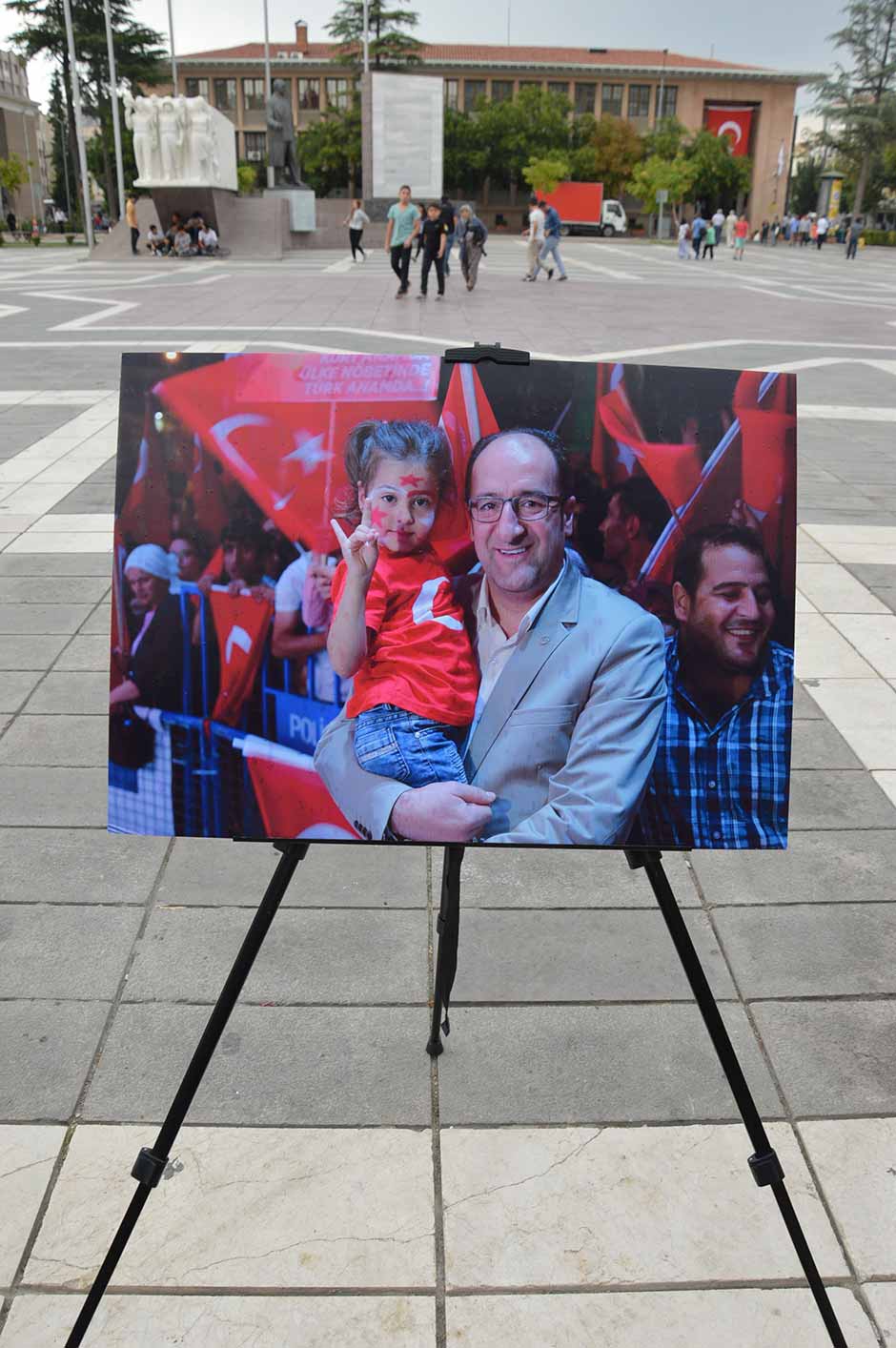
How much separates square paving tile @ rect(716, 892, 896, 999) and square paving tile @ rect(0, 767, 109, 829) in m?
2.23

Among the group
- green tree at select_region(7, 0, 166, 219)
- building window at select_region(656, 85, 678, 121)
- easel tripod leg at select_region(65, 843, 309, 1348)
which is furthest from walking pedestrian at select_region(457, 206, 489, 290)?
building window at select_region(656, 85, 678, 121)

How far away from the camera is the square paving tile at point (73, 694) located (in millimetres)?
4766

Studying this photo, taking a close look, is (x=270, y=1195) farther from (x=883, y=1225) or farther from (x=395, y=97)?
(x=395, y=97)

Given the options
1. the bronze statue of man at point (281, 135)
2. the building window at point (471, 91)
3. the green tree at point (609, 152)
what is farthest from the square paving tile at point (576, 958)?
the building window at point (471, 91)

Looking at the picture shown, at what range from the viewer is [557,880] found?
12.0 ft

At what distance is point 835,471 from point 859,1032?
7.07 meters

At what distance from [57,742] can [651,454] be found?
315 cm

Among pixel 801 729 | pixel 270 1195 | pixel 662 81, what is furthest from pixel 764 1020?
pixel 662 81

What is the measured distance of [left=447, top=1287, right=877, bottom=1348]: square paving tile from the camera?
2141 mm

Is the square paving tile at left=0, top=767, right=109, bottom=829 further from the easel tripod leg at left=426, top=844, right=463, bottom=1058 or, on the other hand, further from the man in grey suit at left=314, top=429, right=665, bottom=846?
the man in grey suit at left=314, top=429, right=665, bottom=846

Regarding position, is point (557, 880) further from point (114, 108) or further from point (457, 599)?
point (114, 108)

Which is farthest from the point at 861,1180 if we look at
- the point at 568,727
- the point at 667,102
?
the point at 667,102

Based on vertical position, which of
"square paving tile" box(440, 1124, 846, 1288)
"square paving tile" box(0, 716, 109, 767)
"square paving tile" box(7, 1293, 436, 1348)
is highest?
"square paving tile" box(0, 716, 109, 767)

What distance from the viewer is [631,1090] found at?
2.76 m
